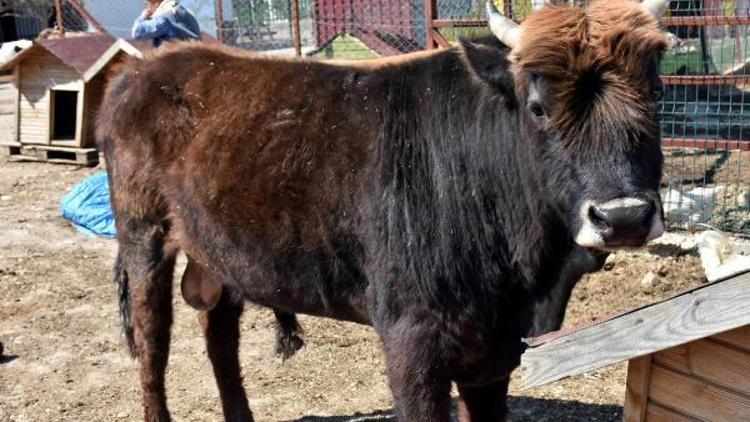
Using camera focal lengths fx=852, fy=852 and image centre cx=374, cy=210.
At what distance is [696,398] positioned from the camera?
9.34 ft

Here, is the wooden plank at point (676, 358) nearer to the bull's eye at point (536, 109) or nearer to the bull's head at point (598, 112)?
the bull's head at point (598, 112)

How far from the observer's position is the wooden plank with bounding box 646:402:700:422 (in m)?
2.90

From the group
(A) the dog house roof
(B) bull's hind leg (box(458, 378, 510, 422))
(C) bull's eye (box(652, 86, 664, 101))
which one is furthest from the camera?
(A) the dog house roof

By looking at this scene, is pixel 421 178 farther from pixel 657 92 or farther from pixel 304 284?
pixel 657 92

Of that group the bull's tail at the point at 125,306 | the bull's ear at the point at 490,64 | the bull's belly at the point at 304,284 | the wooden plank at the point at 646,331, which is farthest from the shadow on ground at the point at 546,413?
the bull's ear at the point at 490,64

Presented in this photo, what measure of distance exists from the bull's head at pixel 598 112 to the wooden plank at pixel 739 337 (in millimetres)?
390

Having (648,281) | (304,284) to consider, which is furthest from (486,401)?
(648,281)

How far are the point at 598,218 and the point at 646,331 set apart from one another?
0.41 metres

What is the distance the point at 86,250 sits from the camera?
8070 millimetres

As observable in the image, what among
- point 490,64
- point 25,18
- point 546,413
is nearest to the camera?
point 490,64

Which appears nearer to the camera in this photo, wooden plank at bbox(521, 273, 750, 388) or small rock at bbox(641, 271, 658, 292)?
wooden plank at bbox(521, 273, 750, 388)

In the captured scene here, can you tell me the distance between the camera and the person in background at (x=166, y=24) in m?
8.53

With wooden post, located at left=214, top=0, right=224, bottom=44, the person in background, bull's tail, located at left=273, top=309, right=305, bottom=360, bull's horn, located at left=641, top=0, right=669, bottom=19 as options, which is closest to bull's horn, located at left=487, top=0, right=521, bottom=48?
bull's horn, located at left=641, top=0, right=669, bottom=19

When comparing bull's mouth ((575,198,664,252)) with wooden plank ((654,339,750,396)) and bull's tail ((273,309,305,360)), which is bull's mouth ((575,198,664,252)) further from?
bull's tail ((273,309,305,360))
